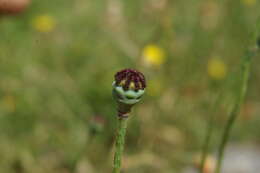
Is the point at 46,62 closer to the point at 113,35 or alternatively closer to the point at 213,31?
the point at 113,35

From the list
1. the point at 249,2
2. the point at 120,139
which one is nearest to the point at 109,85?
the point at 249,2

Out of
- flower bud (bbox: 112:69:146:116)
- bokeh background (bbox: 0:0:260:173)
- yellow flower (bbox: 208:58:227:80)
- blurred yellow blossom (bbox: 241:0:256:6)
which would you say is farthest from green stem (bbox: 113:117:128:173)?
blurred yellow blossom (bbox: 241:0:256:6)

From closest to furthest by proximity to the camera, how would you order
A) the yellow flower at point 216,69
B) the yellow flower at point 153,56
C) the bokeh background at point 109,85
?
1. the bokeh background at point 109,85
2. the yellow flower at point 153,56
3. the yellow flower at point 216,69

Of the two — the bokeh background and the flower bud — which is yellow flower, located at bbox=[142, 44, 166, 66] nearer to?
the bokeh background

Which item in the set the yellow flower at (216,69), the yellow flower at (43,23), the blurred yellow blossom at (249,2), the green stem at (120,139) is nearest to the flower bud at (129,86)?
the green stem at (120,139)

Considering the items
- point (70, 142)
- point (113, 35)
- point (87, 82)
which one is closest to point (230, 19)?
point (113, 35)

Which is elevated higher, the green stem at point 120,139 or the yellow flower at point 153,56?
the green stem at point 120,139

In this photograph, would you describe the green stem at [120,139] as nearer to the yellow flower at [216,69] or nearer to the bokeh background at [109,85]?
the bokeh background at [109,85]
